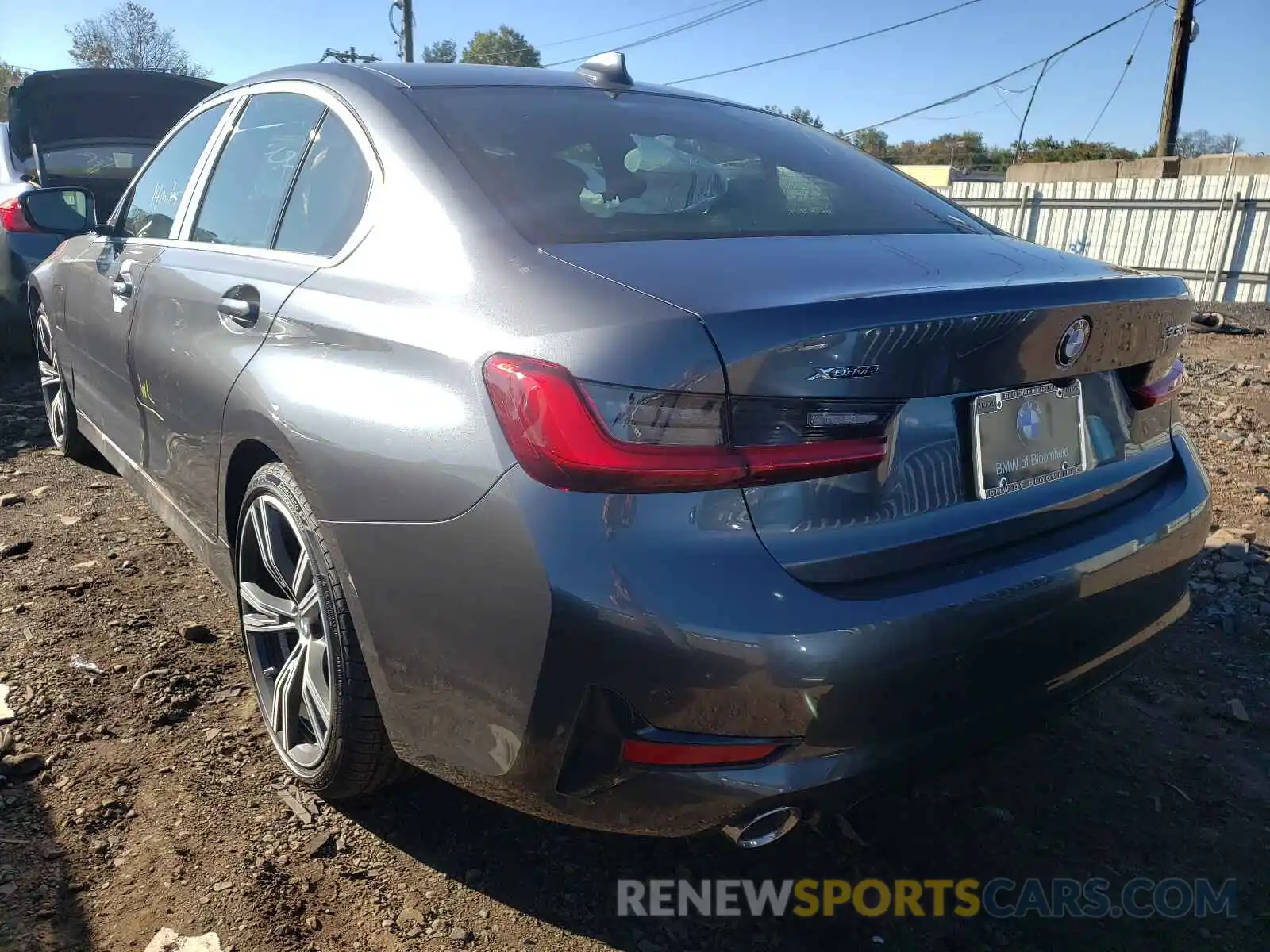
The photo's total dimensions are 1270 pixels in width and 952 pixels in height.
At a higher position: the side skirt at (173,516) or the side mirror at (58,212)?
the side mirror at (58,212)

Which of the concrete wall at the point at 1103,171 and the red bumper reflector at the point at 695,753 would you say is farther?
the concrete wall at the point at 1103,171

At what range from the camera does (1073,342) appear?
178cm

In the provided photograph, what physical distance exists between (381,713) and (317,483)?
479 millimetres

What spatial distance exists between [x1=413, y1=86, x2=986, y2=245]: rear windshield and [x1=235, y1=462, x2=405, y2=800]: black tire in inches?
30.8

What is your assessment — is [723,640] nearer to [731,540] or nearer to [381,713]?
[731,540]

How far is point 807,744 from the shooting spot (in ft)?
5.02

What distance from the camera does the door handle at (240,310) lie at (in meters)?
2.27

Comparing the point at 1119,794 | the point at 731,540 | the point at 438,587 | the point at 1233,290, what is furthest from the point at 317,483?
the point at 1233,290

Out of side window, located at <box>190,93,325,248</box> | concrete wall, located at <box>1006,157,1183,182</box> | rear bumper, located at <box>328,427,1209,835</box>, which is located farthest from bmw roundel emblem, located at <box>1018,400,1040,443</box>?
concrete wall, located at <box>1006,157,1183,182</box>

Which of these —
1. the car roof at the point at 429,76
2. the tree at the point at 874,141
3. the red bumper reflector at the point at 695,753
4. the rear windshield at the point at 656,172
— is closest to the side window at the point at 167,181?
the car roof at the point at 429,76

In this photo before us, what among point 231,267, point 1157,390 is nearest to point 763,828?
point 1157,390

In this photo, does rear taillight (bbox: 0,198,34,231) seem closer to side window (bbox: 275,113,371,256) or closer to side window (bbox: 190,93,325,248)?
side window (bbox: 190,93,325,248)

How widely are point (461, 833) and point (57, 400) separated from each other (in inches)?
145

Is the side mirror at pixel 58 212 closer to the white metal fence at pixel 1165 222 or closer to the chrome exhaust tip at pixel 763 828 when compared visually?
the chrome exhaust tip at pixel 763 828
